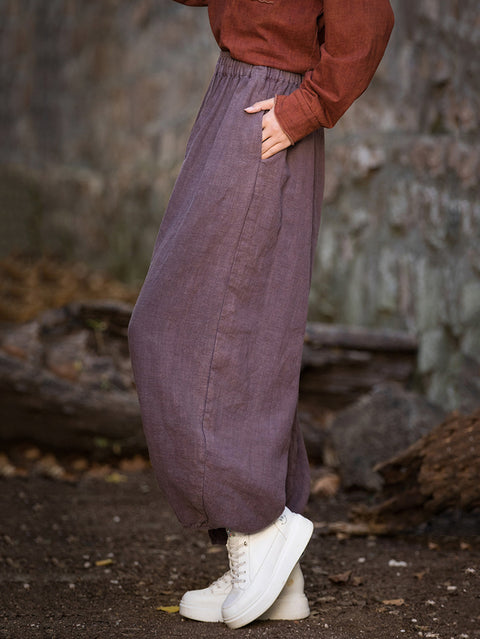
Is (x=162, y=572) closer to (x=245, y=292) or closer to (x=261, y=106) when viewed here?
(x=245, y=292)

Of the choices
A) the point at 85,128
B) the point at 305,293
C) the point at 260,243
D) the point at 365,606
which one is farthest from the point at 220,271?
the point at 85,128

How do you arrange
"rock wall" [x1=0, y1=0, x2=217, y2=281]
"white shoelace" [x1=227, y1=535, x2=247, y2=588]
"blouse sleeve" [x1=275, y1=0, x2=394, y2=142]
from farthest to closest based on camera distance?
"rock wall" [x1=0, y1=0, x2=217, y2=281], "white shoelace" [x1=227, y1=535, x2=247, y2=588], "blouse sleeve" [x1=275, y1=0, x2=394, y2=142]

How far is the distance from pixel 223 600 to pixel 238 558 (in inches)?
5.5

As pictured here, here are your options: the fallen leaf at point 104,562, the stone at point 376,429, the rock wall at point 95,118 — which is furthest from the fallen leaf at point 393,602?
the rock wall at point 95,118

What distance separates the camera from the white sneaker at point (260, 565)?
188 centimetres

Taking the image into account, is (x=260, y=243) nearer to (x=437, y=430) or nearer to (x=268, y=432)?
(x=268, y=432)

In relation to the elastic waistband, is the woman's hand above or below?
below

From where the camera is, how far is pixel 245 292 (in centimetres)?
189

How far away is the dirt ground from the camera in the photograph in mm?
1916

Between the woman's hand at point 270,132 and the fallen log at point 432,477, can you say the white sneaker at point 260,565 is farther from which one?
the woman's hand at point 270,132

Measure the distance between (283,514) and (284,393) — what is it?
0.96ft

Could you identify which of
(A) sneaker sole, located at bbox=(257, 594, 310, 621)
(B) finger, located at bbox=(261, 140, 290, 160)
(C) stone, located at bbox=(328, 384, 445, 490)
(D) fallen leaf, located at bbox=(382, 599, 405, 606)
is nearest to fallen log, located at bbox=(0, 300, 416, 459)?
(C) stone, located at bbox=(328, 384, 445, 490)

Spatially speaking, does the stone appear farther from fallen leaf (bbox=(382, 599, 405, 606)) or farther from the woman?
the woman

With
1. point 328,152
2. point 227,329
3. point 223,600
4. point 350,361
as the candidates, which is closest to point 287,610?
point 223,600
